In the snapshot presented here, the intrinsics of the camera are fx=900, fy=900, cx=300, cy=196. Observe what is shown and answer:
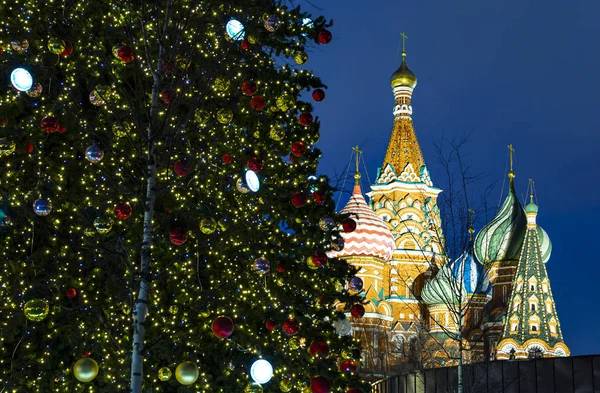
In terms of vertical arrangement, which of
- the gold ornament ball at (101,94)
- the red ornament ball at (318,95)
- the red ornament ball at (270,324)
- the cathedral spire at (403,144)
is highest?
the cathedral spire at (403,144)

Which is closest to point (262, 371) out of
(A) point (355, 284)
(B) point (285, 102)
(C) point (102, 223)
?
(C) point (102, 223)

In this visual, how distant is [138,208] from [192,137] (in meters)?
1.47

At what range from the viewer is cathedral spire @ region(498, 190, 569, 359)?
4200 cm

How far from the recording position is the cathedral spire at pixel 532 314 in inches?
1654

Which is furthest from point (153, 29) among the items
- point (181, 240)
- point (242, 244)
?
point (181, 240)

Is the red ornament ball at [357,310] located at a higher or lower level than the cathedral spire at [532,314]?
lower

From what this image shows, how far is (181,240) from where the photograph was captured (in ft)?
25.0

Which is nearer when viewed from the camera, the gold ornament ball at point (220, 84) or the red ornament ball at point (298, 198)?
the red ornament ball at point (298, 198)

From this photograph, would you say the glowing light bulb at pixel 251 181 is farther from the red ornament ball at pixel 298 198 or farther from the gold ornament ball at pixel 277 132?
the gold ornament ball at pixel 277 132

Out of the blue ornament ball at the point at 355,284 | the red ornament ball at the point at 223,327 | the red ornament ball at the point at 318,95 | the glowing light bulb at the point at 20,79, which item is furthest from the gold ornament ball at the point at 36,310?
the red ornament ball at the point at 318,95

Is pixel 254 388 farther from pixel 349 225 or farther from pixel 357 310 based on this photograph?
pixel 349 225

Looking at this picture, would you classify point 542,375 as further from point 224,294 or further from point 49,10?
point 49,10

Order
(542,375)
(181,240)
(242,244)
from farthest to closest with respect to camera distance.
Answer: (542,375) < (242,244) < (181,240)

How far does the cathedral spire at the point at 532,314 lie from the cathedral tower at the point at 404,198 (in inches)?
469
